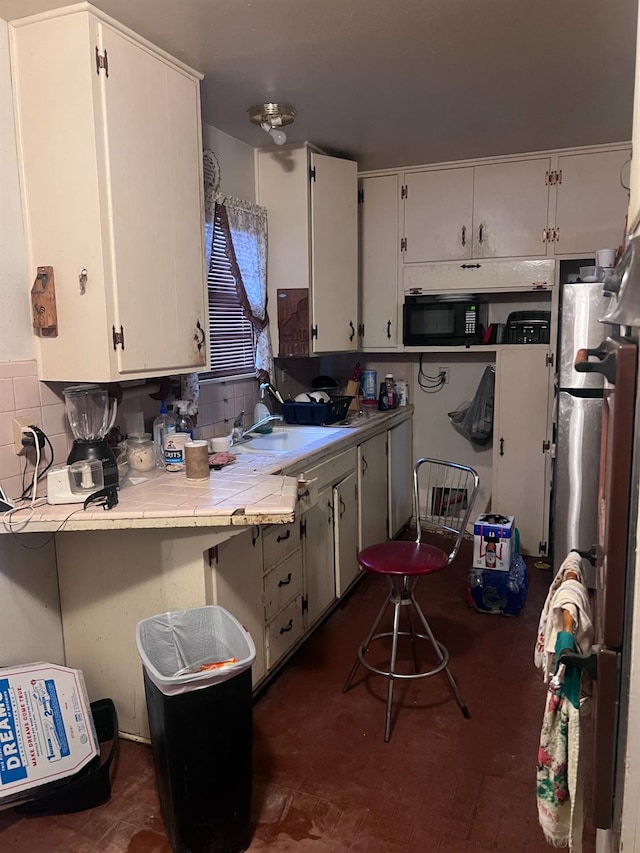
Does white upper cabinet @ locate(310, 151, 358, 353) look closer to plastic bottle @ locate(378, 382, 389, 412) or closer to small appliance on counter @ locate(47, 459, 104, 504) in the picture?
plastic bottle @ locate(378, 382, 389, 412)

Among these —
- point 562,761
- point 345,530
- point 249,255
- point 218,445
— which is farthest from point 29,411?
point 562,761

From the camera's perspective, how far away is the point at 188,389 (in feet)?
9.21

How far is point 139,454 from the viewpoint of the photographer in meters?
2.40

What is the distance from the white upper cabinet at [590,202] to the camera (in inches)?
137

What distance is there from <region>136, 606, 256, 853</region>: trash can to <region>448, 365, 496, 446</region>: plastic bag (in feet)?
Answer: 9.00

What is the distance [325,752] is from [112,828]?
73 cm

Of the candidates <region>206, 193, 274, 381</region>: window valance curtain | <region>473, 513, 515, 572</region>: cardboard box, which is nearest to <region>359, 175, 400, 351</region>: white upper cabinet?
<region>206, 193, 274, 381</region>: window valance curtain

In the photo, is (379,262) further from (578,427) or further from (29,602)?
(29,602)

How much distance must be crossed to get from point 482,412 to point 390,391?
625 millimetres

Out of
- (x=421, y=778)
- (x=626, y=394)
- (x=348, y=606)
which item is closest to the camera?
(x=626, y=394)

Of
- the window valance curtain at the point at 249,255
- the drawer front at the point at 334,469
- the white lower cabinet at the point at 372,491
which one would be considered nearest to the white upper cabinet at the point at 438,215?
the window valance curtain at the point at 249,255

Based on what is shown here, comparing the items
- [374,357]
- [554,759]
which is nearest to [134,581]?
[554,759]

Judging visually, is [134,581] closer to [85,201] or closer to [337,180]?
[85,201]

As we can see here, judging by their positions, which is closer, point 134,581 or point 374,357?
point 134,581
